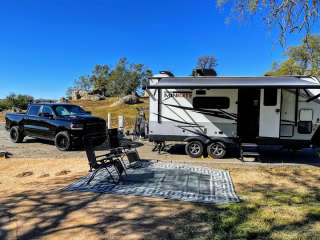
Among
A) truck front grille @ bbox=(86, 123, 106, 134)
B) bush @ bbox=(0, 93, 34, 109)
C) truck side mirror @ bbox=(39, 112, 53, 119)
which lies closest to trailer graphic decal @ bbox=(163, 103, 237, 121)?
truck front grille @ bbox=(86, 123, 106, 134)

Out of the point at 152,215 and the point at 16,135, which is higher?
the point at 16,135

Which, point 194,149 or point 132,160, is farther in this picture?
point 194,149

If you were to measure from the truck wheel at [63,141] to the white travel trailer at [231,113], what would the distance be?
3193mm

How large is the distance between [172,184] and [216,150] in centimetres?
429

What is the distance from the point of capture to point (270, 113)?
10922 millimetres

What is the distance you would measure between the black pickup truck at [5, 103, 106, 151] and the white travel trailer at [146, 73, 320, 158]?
2.59 m

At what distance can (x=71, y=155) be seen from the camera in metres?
11.6

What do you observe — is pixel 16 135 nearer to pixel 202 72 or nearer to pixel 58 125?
pixel 58 125

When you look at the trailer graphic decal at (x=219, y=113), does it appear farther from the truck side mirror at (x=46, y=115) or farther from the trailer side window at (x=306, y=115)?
the truck side mirror at (x=46, y=115)

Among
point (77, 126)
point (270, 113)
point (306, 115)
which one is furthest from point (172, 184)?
point (77, 126)

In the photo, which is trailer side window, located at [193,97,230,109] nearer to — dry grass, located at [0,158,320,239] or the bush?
dry grass, located at [0,158,320,239]

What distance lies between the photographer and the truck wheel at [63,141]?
40.5 feet

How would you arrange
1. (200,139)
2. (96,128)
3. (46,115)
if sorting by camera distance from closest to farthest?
(200,139), (96,128), (46,115)

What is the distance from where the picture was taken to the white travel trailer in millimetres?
10703
